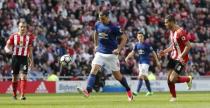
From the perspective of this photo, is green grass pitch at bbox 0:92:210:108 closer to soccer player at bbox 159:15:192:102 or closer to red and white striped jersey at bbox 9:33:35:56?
soccer player at bbox 159:15:192:102

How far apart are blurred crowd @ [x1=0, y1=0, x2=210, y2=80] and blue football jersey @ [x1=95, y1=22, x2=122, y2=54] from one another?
1435 cm

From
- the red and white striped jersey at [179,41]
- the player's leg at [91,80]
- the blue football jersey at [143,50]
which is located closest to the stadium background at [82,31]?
the blue football jersey at [143,50]

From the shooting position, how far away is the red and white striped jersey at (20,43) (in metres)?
23.9

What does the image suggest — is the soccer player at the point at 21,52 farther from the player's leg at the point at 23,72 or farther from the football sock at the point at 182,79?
the football sock at the point at 182,79

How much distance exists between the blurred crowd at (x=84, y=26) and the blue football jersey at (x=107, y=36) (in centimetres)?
1435

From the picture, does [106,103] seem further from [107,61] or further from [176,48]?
[176,48]

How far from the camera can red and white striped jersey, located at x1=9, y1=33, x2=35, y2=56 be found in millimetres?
23906

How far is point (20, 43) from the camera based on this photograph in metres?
23.9

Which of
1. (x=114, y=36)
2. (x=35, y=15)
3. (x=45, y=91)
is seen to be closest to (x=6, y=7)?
(x=35, y=15)

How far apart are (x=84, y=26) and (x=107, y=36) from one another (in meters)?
18.9

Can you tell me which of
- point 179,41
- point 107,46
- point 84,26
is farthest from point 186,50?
point 84,26

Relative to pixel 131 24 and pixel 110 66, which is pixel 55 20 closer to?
pixel 131 24

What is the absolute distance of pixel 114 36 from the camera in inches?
841

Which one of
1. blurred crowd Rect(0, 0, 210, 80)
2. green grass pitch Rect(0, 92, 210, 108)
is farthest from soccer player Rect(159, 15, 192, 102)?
blurred crowd Rect(0, 0, 210, 80)
